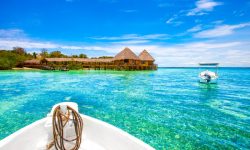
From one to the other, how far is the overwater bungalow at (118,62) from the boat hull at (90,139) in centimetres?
4069

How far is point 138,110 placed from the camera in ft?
31.0

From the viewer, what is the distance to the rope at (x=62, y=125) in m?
2.71

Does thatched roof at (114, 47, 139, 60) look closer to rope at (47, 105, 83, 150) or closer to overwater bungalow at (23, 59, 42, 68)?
overwater bungalow at (23, 59, 42, 68)

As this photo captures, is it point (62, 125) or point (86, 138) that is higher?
point (62, 125)

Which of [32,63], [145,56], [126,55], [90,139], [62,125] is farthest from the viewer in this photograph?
[32,63]

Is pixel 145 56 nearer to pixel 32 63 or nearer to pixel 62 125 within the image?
pixel 32 63

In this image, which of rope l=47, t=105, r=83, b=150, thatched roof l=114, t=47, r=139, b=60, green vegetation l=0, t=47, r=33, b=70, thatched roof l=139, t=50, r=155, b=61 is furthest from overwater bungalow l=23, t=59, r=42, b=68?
rope l=47, t=105, r=83, b=150

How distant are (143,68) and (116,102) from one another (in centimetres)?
3648

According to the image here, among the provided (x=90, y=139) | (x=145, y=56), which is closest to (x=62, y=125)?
(x=90, y=139)

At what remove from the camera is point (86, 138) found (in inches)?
150

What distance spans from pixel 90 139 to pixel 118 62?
140 feet

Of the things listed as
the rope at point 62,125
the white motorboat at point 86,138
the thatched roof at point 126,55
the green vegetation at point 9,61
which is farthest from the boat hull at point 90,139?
the green vegetation at point 9,61

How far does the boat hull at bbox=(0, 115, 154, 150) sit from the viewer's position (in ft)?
9.56

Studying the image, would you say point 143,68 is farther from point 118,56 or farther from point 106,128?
point 106,128
